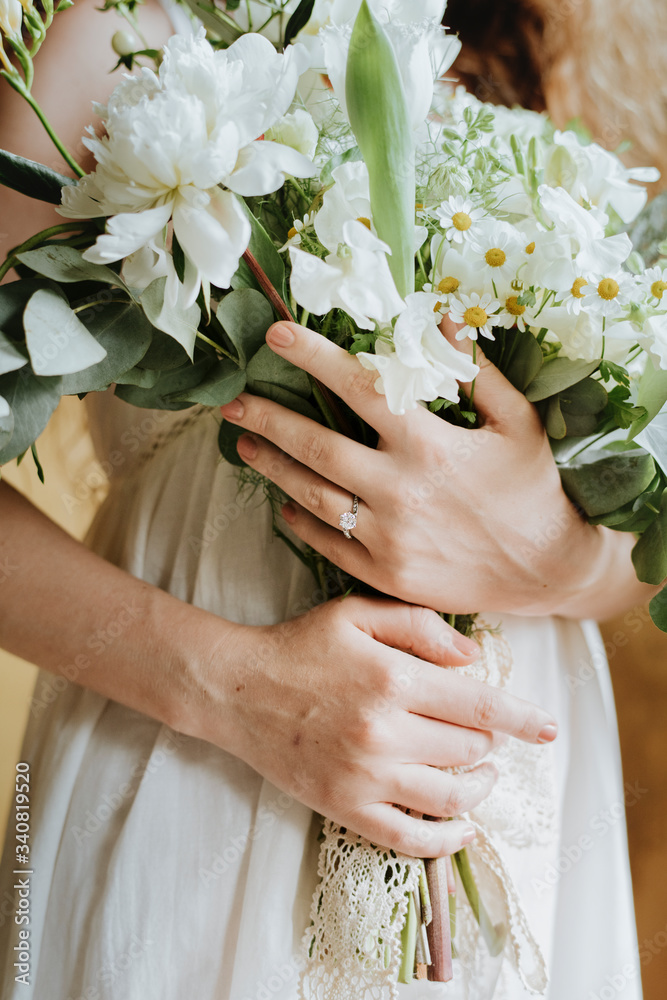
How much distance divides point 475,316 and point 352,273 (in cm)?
10

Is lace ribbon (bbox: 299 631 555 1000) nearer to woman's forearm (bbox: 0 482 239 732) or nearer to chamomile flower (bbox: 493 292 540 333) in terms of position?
woman's forearm (bbox: 0 482 239 732)

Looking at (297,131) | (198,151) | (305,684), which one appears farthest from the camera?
(305,684)

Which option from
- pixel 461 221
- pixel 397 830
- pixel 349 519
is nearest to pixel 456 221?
pixel 461 221

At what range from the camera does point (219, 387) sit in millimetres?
471

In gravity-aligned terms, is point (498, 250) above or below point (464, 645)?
above

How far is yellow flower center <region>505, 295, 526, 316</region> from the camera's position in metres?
0.42

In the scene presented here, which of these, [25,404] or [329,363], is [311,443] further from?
[25,404]

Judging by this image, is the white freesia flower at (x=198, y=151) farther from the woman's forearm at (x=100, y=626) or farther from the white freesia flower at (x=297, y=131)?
the woman's forearm at (x=100, y=626)

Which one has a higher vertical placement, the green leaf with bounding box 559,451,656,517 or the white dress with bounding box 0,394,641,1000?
the green leaf with bounding box 559,451,656,517

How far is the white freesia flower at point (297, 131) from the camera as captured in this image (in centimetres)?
42

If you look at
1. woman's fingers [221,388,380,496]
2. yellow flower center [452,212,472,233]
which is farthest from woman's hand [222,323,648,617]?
yellow flower center [452,212,472,233]

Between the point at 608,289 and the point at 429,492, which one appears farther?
the point at 429,492

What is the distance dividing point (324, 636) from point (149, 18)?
2.00 feet

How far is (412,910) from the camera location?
52 cm
